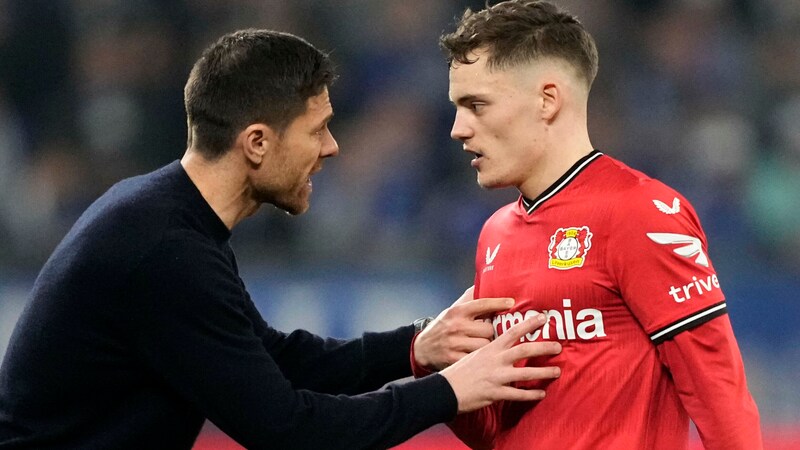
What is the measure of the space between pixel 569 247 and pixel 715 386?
1.48ft

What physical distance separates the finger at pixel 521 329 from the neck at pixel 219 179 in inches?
32.5

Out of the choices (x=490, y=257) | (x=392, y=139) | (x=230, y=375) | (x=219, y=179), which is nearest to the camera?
(x=230, y=375)

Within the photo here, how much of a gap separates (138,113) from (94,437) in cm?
501

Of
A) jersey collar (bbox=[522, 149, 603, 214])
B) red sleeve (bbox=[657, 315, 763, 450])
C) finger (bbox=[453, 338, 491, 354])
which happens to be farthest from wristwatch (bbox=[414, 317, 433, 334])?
red sleeve (bbox=[657, 315, 763, 450])

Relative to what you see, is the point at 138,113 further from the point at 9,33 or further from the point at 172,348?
the point at 172,348

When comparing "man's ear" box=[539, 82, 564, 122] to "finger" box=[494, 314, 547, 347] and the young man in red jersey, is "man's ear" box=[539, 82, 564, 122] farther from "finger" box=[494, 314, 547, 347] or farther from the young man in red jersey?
"finger" box=[494, 314, 547, 347]

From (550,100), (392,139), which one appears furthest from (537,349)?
(392,139)

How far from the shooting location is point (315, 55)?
3.18m

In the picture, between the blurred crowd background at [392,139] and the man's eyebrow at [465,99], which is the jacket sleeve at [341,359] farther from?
the blurred crowd background at [392,139]

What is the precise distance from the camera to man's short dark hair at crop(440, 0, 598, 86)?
288 cm

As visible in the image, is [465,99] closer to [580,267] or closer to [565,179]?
[565,179]

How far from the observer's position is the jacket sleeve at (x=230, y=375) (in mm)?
2848

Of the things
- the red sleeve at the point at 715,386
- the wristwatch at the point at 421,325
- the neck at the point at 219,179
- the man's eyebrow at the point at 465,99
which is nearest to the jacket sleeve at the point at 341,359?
the wristwatch at the point at 421,325

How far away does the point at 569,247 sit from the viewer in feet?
8.95
